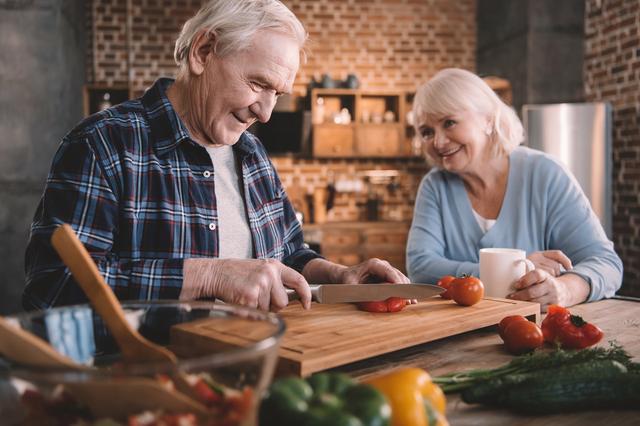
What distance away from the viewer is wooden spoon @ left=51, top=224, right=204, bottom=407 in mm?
817

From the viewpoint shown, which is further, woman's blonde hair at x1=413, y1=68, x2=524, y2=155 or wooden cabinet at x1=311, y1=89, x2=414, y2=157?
wooden cabinet at x1=311, y1=89, x2=414, y2=157

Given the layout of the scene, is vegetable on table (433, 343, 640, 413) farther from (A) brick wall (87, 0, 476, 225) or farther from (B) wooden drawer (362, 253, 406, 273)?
(A) brick wall (87, 0, 476, 225)

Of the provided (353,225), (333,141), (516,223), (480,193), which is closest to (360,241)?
(353,225)

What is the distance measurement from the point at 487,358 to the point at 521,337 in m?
0.09

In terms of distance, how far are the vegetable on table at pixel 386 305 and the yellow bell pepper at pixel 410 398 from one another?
65 centimetres

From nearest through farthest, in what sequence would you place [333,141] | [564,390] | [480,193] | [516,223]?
[564,390] → [516,223] → [480,193] → [333,141]

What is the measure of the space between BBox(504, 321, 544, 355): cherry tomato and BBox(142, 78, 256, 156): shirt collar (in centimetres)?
95

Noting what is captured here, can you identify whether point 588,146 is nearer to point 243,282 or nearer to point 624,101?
point 624,101

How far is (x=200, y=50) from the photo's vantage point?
5.52 ft

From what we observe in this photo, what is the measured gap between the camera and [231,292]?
1359 mm

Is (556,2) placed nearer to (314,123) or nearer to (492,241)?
(314,123)

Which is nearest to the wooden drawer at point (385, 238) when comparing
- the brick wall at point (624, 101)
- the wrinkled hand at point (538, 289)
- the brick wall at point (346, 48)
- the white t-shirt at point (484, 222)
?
the brick wall at point (346, 48)

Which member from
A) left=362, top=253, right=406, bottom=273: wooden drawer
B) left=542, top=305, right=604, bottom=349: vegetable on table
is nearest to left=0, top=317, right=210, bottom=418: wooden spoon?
left=542, top=305, right=604, bottom=349: vegetable on table

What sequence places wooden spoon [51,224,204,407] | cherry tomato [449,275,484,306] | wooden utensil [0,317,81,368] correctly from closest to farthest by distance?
wooden utensil [0,317,81,368] → wooden spoon [51,224,204,407] → cherry tomato [449,275,484,306]
